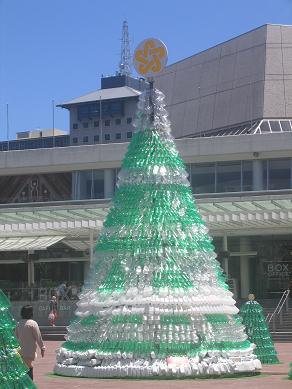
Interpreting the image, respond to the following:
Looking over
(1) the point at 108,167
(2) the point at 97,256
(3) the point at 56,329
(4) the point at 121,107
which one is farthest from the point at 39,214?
(4) the point at 121,107

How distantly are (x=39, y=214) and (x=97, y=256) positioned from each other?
739 inches

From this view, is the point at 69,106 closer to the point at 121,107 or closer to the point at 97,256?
the point at 121,107

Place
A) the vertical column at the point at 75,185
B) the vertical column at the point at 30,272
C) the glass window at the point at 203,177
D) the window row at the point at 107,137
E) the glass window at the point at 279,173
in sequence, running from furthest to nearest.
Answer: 1. the window row at the point at 107,137
2. the vertical column at the point at 75,185
3. the glass window at the point at 203,177
4. the glass window at the point at 279,173
5. the vertical column at the point at 30,272

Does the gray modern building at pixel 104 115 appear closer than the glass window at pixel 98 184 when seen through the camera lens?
No

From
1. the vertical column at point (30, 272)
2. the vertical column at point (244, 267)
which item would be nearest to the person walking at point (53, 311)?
the vertical column at point (30, 272)

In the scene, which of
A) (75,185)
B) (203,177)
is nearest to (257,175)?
(203,177)

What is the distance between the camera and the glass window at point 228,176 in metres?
40.4

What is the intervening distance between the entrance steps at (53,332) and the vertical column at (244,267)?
32.9 feet

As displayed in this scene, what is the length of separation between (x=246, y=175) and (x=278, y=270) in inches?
192

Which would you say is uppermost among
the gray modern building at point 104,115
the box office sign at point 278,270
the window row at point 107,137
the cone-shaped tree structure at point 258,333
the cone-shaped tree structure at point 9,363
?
the gray modern building at point 104,115

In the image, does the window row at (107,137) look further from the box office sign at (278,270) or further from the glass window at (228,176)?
the box office sign at (278,270)

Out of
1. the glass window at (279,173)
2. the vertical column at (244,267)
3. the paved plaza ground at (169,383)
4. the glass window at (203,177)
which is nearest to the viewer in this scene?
the paved plaza ground at (169,383)

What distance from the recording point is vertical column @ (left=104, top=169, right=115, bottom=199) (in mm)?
41906

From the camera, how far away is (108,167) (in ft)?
139
